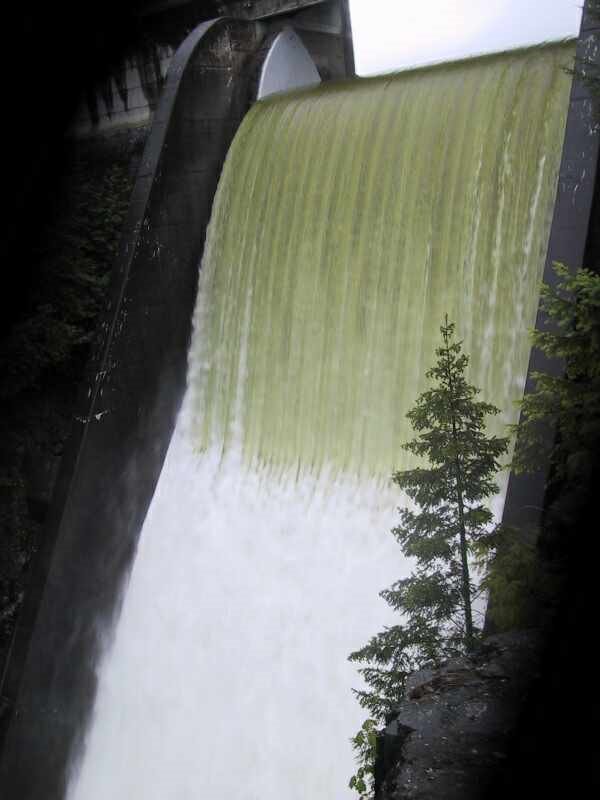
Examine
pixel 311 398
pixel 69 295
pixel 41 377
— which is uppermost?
pixel 69 295

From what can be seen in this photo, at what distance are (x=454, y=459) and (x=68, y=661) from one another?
12.2ft

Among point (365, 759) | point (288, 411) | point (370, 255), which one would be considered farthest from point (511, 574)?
point (370, 255)

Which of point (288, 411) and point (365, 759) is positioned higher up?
point (288, 411)

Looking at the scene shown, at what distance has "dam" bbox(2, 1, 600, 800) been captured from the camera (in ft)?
17.8

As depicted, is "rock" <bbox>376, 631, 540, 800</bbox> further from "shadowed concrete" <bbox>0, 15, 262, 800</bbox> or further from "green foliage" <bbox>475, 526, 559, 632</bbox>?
"shadowed concrete" <bbox>0, 15, 262, 800</bbox>

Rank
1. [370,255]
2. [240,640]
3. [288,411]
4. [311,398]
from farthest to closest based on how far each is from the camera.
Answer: [288,411] → [311,398] → [370,255] → [240,640]

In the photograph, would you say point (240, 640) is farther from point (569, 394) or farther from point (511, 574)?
point (569, 394)

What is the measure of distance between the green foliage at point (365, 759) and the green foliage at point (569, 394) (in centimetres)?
170

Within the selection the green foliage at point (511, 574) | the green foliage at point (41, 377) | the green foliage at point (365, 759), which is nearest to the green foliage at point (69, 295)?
the green foliage at point (41, 377)

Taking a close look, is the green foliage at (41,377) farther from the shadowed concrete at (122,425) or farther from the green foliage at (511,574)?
the green foliage at (511,574)

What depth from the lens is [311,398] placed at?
626 centimetres

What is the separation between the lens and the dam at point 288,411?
17.8 ft

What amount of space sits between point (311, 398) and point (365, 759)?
2513 millimetres

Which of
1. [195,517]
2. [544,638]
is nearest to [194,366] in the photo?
[195,517]
